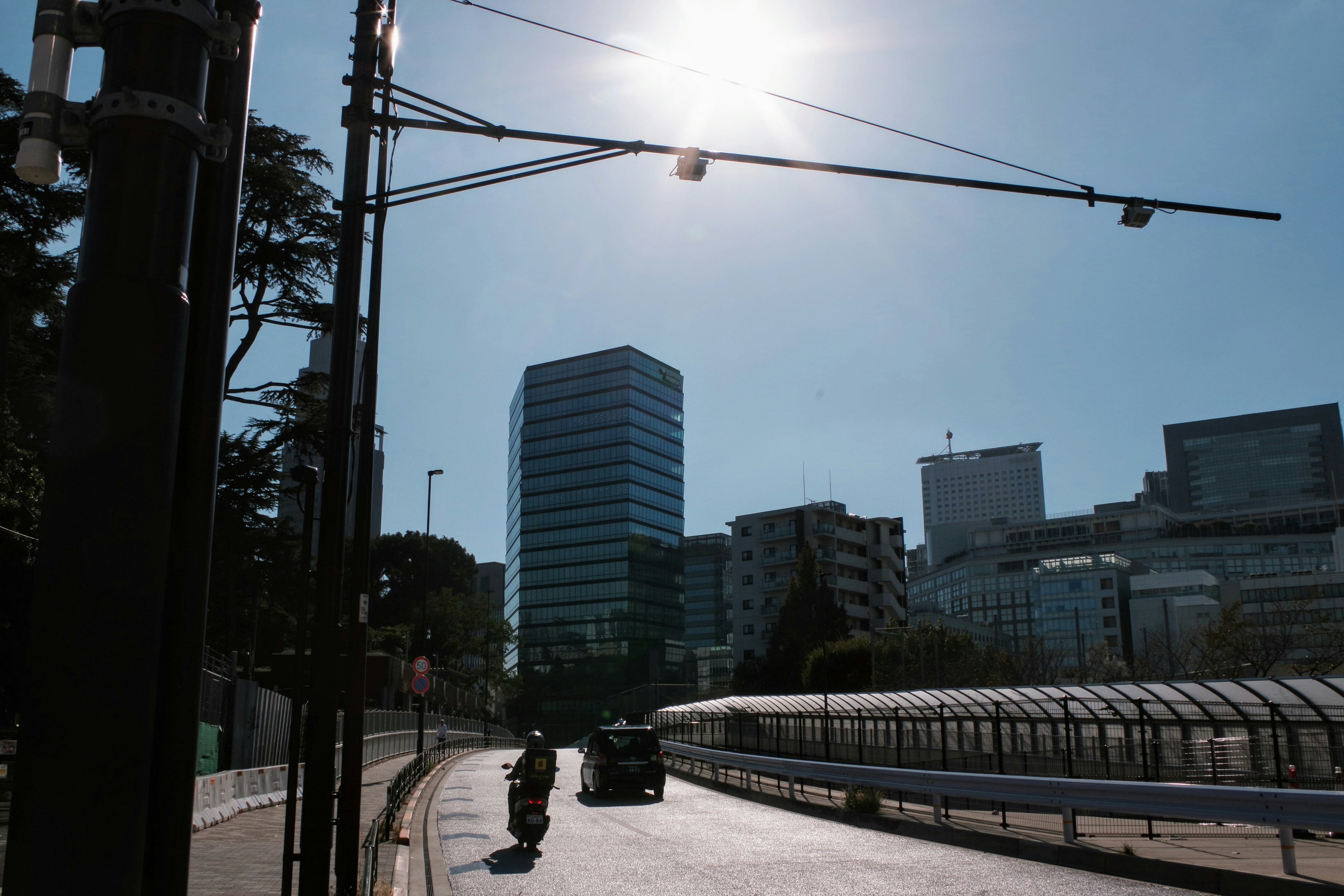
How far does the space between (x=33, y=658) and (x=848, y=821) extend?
17.0 m

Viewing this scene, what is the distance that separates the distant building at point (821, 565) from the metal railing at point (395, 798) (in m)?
56.6

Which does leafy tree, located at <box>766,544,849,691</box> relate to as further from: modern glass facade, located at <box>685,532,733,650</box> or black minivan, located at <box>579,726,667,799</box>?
modern glass facade, located at <box>685,532,733,650</box>

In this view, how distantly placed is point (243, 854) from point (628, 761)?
37.9 ft

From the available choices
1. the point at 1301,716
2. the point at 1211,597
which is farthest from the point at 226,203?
the point at 1211,597

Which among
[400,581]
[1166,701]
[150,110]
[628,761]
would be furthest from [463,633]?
[150,110]

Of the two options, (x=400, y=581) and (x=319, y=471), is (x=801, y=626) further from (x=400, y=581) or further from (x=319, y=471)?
(x=319, y=471)

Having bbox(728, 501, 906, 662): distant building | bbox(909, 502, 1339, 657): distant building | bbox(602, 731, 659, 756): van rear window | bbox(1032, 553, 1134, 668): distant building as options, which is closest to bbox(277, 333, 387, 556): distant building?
bbox(602, 731, 659, 756): van rear window

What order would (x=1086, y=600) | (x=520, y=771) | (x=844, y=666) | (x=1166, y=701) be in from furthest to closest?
(x=1086, y=600), (x=844, y=666), (x=1166, y=701), (x=520, y=771)

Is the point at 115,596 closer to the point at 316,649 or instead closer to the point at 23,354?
the point at 316,649

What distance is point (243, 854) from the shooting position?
1365cm

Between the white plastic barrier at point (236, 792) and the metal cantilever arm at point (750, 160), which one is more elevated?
the metal cantilever arm at point (750, 160)

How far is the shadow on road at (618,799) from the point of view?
75.0 ft

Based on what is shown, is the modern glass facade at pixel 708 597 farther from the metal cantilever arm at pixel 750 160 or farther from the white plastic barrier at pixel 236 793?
the metal cantilever arm at pixel 750 160

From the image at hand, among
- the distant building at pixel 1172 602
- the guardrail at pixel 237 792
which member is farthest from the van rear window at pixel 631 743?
the distant building at pixel 1172 602
